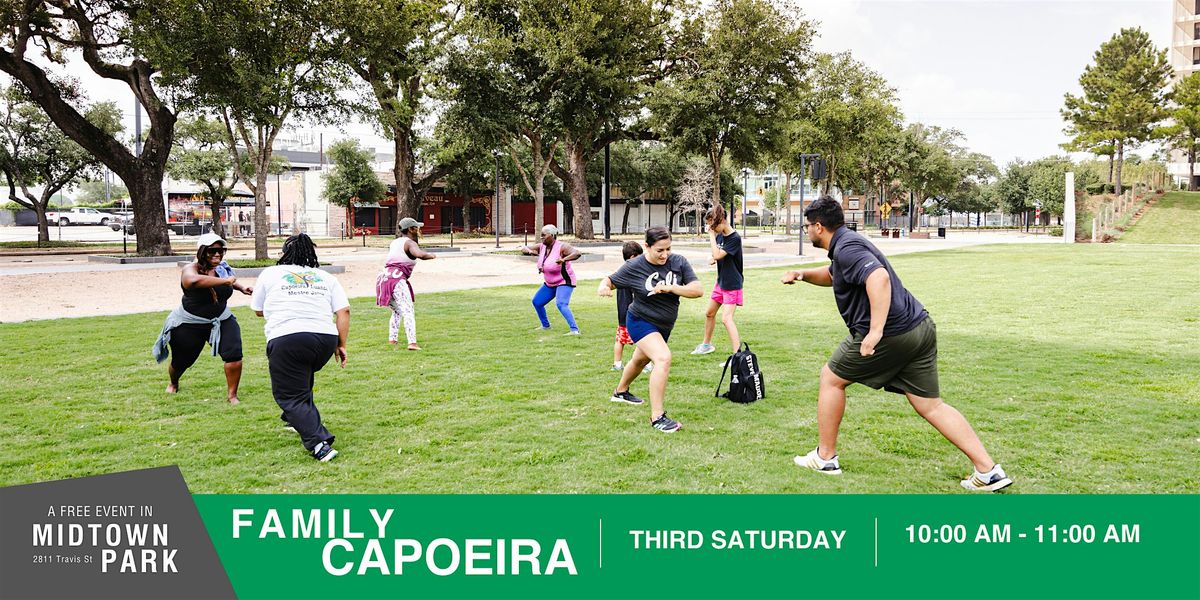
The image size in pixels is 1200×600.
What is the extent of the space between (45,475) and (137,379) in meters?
3.01

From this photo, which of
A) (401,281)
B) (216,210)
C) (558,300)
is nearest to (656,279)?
(558,300)

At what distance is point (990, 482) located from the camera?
4484 mm

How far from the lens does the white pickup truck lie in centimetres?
6875

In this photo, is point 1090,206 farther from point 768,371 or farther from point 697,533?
point 697,533

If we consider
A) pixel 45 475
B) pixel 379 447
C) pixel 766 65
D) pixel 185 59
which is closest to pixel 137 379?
pixel 45 475

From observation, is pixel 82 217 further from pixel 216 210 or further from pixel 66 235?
pixel 216 210

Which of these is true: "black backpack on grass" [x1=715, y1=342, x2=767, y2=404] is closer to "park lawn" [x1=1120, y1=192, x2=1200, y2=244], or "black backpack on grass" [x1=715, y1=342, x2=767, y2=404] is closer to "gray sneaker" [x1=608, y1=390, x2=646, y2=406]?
"gray sneaker" [x1=608, y1=390, x2=646, y2=406]

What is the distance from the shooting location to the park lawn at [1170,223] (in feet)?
144

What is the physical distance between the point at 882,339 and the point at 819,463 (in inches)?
35.5

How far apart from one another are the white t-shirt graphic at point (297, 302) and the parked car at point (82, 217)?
73081 mm

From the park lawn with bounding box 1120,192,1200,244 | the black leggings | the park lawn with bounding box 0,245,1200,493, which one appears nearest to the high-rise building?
the park lawn with bounding box 1120,192,1200,244

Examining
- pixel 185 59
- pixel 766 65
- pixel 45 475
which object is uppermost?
pixel 766 65

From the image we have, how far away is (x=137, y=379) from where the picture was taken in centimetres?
764

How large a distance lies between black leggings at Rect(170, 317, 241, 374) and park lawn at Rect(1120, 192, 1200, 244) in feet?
156
